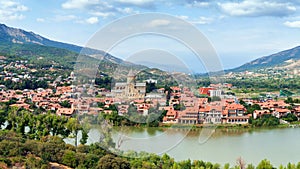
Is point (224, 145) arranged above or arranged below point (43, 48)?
below

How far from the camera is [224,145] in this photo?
19.6 feet

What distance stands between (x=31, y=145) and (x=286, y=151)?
139 inches

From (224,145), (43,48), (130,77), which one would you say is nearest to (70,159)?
(130,77)

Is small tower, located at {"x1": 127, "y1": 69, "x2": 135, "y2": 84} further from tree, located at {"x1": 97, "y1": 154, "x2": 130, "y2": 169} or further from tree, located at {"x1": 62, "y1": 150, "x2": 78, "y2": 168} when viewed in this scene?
tree, located at {"x1": 62, "y1": 150, "x2": 78, "y2": 168}

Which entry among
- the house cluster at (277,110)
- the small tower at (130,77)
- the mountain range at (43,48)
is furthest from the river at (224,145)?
the house cluster at (277,110)

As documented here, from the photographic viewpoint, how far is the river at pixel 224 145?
356cm

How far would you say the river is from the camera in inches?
140

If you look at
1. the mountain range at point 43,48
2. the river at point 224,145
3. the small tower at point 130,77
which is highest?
the mountain range at point 43,48

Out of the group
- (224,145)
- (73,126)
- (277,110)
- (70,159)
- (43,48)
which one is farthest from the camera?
(43,48)

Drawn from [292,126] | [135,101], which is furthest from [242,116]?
[135,101]

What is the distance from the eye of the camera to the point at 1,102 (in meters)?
9.68

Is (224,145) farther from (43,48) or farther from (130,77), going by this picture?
(43,48)

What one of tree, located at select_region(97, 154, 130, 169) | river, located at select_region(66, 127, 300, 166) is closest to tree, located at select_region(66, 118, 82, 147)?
river, located at select_region(66, 127, 300, 166)

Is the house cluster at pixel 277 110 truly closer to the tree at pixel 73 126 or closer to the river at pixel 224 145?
the river at pixel 224 145
